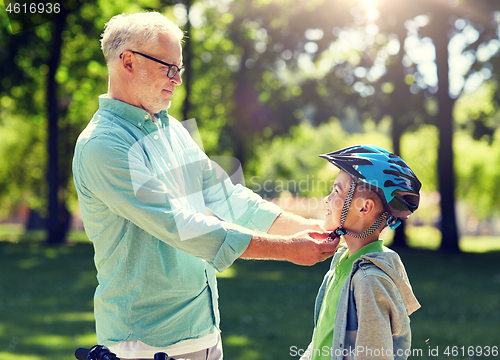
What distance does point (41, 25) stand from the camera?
2281 centimetres

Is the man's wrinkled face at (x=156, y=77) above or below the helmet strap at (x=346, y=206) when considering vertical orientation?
above

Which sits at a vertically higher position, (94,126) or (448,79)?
(448,79)

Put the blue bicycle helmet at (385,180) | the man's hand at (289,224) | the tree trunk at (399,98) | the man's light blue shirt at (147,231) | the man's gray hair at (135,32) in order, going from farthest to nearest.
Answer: the tree trunk at (399,98), the man's hand at (289,224), the blue bicycle helmet at (385,180), the man's gray hair at (135,32), the man's light blue shirt at (147,231)

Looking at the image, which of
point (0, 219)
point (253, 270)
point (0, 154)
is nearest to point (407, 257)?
point (253, 270)

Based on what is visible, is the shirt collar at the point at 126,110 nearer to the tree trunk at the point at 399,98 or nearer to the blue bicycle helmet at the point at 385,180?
the blue bicycle helmet at the point at 385,180

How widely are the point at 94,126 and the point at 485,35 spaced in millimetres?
19187

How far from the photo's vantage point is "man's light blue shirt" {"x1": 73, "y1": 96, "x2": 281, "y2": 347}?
2480mm

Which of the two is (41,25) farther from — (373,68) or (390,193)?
(390,193)

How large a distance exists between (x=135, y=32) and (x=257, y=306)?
7805 mm

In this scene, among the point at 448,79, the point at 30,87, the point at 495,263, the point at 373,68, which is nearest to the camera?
the point at 495,263

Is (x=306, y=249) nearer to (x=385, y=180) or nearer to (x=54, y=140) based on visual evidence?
(x=385, y=180)

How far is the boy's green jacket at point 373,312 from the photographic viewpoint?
2535mm

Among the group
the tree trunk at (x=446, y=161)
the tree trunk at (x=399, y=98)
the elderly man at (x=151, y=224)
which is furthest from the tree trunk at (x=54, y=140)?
the elderly man at (x=151, y=224)

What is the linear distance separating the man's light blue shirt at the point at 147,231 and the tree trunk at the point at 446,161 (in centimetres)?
1905
